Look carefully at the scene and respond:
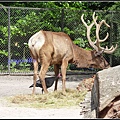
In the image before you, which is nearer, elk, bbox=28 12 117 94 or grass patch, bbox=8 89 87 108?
grass patch, bbox=8 89 87 108

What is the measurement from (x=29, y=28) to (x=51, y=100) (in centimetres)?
593

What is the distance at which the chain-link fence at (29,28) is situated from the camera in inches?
504

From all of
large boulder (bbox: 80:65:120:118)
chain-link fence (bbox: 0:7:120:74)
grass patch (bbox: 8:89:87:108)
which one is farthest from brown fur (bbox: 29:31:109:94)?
chain-link fence (bbox: 0:7:120:74)

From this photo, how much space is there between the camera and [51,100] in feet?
24.7

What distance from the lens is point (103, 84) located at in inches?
206

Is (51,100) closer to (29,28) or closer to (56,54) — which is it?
(56,54)

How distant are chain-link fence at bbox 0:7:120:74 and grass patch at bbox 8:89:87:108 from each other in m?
4.82

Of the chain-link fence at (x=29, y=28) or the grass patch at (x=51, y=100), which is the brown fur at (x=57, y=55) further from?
the chain-link fence at (x=29, y=28)

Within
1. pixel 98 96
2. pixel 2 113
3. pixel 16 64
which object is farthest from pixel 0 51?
pixel 98 96

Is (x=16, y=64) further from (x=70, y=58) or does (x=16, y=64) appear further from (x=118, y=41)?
(x=70, y=58)

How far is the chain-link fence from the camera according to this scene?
1281cm

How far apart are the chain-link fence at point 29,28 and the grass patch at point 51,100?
4.82 meters

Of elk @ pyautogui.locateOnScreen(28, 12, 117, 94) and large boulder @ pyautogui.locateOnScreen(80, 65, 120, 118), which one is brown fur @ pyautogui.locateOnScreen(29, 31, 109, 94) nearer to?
elk @ pyautogui.locateOnScreen(28, 12, 117, 94)

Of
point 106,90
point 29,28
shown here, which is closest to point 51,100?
point 106,90
